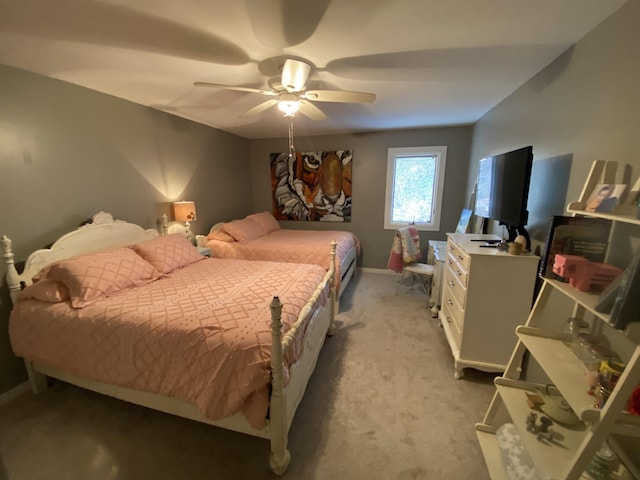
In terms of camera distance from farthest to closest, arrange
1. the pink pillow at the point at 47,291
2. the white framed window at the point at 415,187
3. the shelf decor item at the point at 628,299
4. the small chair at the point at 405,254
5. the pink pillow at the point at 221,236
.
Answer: the white framed window at the point at 415,187, the pink pillow at the point at 221,236, the small chair at the point at 405,254, the pink pillow at the point at 47,291, the shelf decor item at the point at 628,299

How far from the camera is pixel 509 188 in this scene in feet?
6.68

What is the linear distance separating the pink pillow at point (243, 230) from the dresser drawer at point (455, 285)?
2541mm

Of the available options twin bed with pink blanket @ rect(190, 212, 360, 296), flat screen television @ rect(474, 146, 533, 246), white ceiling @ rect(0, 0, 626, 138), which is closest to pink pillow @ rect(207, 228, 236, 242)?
twin bed with pink blanket @ rect(190, 212, 360, 296)

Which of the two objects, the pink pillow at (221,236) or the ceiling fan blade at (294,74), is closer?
the ceiling fan blade at (294,74)

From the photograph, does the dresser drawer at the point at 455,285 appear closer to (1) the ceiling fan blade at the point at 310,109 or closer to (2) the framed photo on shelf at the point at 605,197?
(2) the framed photo on shelf at the point at 605,197

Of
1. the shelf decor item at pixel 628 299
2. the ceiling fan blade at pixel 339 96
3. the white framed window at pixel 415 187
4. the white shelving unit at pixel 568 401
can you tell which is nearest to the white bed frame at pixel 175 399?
the white shelving unit at pixel 568 401

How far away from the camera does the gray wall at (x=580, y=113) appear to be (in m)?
1.27

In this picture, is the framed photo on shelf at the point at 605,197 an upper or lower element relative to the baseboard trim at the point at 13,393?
upper

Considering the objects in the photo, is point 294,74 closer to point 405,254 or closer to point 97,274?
point 97,274

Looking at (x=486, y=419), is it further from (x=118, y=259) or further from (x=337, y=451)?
(x=118, y=259)

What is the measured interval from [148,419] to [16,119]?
235 cm

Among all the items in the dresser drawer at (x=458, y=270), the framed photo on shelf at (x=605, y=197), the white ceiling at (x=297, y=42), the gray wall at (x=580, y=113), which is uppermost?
the white ceiling at (x=297, y=42)

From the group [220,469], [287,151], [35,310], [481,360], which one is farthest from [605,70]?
[287,151]

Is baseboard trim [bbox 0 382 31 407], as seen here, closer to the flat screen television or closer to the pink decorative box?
the pink decorative box
